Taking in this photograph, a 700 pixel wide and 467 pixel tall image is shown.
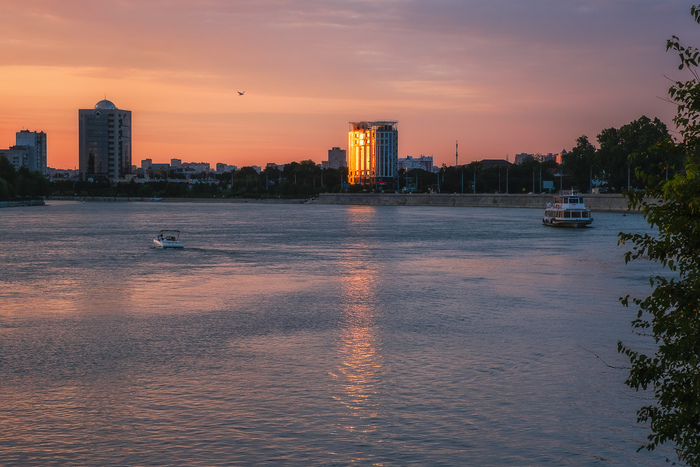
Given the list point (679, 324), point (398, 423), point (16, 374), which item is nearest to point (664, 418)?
point (679, 324)

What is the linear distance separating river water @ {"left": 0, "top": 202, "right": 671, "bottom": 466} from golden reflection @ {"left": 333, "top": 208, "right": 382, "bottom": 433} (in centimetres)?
8

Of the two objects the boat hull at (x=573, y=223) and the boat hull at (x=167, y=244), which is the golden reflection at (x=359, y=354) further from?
the boat hull at (x=573, y=223)

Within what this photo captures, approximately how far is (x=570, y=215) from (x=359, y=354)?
92.3 meters

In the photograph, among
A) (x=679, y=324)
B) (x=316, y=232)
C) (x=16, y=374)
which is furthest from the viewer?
(x=316, y=232)

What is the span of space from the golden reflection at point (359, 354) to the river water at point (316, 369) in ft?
0.26

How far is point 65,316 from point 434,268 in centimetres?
2765

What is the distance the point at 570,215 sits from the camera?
112188 mm

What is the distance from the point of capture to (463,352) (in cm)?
2509

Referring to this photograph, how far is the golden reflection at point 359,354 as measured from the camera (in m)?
18.9

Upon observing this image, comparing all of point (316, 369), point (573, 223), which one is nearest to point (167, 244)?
point (316, 369)

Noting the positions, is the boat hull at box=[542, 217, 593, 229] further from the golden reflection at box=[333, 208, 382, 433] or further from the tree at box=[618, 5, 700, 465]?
the tree at box=[618, 5, 700, 465]

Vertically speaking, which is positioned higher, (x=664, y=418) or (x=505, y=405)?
(x=664, y=418)

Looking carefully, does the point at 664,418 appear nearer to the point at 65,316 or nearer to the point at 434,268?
the point at 65,316

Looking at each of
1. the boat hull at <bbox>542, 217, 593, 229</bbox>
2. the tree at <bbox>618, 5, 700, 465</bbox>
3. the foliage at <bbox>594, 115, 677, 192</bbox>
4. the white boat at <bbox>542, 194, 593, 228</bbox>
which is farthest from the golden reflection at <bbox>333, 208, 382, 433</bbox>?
the foliage at <bbox>594, 115, 677, 192</bbox>
